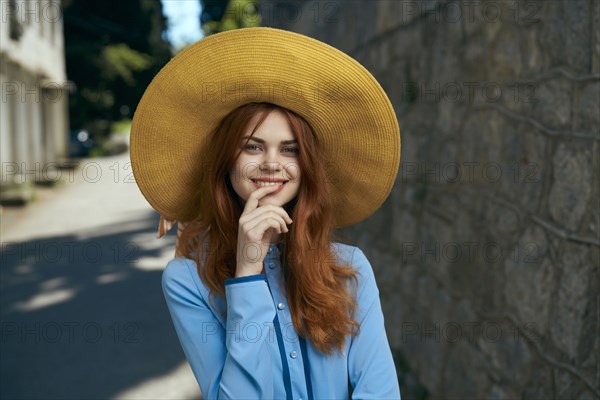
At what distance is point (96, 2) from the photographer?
2327 centimetres

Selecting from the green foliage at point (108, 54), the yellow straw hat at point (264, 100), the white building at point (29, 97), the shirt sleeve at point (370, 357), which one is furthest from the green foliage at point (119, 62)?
the shirt sleeve at point (370, 357)

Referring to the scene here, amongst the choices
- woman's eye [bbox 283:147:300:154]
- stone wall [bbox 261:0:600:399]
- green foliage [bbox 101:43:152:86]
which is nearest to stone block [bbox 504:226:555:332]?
stone wall [bbox 261:0:600:399]

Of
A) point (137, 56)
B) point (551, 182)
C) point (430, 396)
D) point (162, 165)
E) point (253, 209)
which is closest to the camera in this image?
point (253, 209)

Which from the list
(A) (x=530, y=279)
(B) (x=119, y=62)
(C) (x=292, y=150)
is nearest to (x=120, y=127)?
(B) (x=119, y=62)

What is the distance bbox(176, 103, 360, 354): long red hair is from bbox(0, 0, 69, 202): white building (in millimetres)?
9590

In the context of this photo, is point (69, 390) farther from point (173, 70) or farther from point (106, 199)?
point (106, 199)

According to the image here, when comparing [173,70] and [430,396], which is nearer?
[173,70]

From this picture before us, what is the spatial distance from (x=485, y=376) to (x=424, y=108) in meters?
1.59

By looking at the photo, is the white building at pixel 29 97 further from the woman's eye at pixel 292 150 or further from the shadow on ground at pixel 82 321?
the woman's eye at pixel 292 150

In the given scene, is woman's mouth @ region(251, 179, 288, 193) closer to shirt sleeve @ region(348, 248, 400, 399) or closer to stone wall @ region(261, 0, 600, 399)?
shirt sleeve @ region(348, 248, 400, 399)

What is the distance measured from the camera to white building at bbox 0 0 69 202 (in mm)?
11266

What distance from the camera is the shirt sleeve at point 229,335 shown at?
4.54 feet

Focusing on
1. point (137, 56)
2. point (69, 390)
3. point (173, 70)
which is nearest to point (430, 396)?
point (69, 390)

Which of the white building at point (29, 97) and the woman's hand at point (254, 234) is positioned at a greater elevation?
the white building at point (29, 97)
